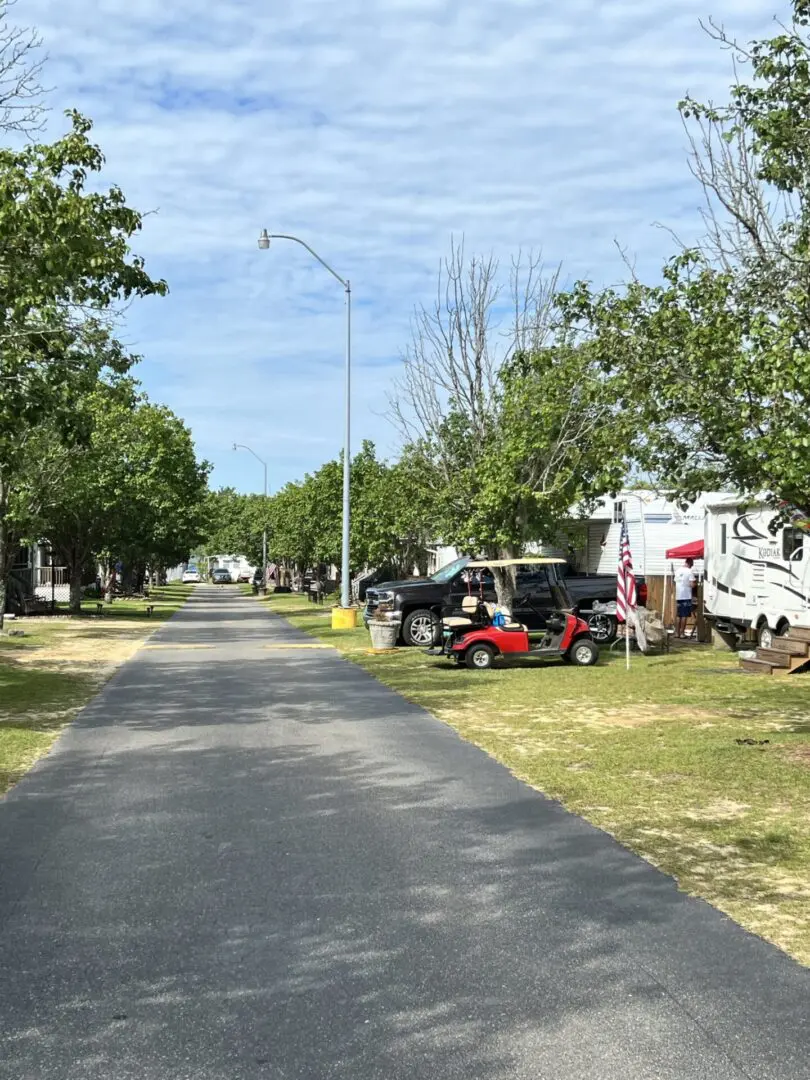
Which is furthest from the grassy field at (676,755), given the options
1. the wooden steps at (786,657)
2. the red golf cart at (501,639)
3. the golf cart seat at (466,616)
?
the golf cart seat at (466,616)

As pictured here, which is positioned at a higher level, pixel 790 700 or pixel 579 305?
pixel 579 305

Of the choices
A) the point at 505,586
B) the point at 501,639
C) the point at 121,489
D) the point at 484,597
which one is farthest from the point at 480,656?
the point at 121,489

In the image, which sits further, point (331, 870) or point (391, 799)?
point (391, 799)

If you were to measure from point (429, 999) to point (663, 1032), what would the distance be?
881 mm

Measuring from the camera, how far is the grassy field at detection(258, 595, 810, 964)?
6.24m

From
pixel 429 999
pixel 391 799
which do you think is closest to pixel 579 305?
pixel 391 799

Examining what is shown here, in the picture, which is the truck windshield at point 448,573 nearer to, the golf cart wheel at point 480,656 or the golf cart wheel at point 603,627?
the golf cart wheel at point 603,627

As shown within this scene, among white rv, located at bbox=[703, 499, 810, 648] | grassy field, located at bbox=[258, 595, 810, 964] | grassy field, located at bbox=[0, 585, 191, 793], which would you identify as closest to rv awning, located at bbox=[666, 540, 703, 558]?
white rv, located at bbox=[703, 499, 810, 648]

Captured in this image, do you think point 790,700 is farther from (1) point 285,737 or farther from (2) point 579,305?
(1) point 285,737

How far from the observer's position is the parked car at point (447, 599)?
22688 mm

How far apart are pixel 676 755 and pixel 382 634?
12514mm

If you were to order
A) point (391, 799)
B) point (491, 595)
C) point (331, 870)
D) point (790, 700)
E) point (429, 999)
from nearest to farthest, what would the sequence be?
point (429, 999)
point (331, 870)
point (391, 799)
point (790, 700)
point (491, 595)

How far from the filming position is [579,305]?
13.4 m

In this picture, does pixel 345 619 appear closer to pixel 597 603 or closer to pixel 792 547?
pixel 597 603
